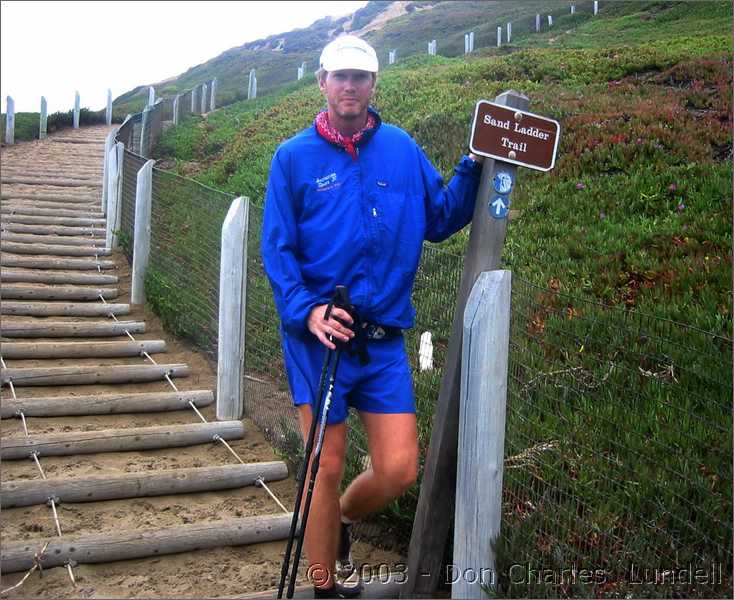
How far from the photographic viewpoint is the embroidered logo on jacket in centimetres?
356

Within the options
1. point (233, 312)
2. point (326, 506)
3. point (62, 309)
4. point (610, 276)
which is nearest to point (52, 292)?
point (62, 309)

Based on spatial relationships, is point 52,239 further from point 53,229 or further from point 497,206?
point 497,206

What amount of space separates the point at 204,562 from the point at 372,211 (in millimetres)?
2130

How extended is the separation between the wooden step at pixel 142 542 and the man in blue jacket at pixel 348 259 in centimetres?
112

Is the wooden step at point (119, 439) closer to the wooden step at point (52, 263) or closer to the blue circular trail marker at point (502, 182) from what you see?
the blue circular trail marker at point (502, 182)

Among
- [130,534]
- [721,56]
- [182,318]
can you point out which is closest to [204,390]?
[182,318]

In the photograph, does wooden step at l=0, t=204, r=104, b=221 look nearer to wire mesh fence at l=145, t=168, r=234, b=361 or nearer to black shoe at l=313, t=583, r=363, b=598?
wire mesh fence at l=145, t=168, r=234, b=361

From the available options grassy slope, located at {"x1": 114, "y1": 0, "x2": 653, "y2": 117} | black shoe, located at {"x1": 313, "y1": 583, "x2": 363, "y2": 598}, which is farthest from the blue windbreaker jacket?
grassy slope, located at {"x1": 114, "y1": 0, "x2": 653, "y2": 117}

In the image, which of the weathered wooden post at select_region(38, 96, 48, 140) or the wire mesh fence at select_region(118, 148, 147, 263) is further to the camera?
the weathered wooden post at select_region(38, 96, 48, 140)

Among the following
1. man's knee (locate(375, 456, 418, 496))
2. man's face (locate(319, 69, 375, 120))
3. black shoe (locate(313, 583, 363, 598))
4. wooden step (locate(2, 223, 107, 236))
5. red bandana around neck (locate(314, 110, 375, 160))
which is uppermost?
man's face (locate(319, 69, 375, 120))

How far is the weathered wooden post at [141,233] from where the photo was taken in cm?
973

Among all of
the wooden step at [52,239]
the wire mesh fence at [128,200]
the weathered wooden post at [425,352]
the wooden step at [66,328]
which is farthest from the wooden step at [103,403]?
the wooden step at [52,239]

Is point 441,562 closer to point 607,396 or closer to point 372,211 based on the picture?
point 607,396

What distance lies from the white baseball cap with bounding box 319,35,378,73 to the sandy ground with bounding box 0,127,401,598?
2434 mm
